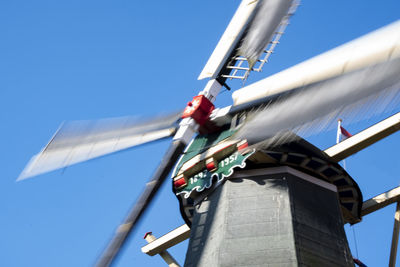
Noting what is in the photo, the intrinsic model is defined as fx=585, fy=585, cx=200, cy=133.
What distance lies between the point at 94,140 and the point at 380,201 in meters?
6.48

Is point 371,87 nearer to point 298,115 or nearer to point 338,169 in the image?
point 298,115

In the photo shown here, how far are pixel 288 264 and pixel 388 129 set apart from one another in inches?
157

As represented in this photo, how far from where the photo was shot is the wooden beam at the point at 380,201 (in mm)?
12867

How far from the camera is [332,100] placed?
723cm

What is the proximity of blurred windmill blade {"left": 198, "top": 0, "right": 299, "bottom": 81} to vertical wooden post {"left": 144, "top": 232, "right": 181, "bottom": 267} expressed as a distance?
430 centimetres

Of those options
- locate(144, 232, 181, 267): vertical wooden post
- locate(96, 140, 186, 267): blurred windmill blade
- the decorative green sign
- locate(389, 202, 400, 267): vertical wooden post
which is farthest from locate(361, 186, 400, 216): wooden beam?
locate(144, 232, 181, 267): vertical wooden post

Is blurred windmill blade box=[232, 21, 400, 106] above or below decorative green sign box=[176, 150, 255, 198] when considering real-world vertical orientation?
below

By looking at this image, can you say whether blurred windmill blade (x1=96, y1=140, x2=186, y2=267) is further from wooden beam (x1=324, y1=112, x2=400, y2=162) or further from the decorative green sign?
wooden beam (x1=324, y1=112, x2=400, y2=162)

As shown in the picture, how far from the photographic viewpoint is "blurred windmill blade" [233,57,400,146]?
6.17m

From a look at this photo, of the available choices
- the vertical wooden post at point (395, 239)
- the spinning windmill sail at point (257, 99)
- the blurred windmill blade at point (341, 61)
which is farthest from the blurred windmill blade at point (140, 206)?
the vertical wooden post at point (395, 239)

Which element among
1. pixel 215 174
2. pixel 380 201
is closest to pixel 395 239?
pixel 380 201

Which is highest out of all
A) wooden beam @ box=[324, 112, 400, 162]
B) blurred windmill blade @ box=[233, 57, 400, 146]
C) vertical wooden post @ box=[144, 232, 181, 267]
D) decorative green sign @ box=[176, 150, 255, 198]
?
wooden beam @ box=[324, 112, 400, 162]

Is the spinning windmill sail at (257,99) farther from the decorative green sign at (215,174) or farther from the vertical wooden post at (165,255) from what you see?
the vertical wooden post at (165,255)

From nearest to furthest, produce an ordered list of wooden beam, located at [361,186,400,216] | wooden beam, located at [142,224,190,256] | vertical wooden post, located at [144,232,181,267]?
wooden beam, located at [361,186,400,216] → wooden beam, located at [142,224,190,256] → vertical wooden post, located at [144,232,181,267]
